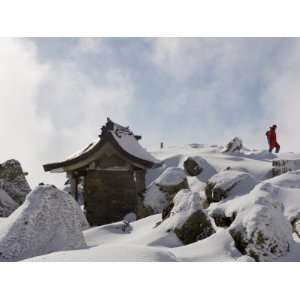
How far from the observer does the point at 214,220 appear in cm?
669

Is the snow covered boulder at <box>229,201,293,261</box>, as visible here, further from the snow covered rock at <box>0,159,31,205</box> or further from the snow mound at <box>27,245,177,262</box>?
the snow covered rock at <box>0,159,31,205</box>

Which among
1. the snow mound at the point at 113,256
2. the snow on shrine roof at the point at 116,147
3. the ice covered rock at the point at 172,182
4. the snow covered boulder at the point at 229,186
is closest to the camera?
the snow mound at the point at 113,256

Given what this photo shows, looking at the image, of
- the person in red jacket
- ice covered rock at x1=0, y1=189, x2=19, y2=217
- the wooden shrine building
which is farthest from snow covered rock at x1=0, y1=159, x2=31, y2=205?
the person in red jacket

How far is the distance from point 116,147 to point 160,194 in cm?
203

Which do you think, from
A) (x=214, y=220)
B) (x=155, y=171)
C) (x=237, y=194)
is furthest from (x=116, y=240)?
(x=155, y=171)

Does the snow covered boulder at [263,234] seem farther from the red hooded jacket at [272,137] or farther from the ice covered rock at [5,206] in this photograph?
the red hooded jacket at [272,137]

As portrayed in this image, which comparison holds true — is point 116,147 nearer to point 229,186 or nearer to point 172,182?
point 172,182

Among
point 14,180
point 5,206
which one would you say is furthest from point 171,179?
Result: point 14,180

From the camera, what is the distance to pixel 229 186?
8086mm

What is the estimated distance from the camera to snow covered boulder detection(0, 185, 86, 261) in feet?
15.5

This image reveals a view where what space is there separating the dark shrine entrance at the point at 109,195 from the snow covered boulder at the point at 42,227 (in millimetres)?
5816

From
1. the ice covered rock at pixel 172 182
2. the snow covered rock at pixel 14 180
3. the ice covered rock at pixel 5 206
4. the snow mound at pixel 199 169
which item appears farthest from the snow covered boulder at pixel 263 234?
the snow mound at pixel 199 169

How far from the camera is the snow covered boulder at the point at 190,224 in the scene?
20.9ft

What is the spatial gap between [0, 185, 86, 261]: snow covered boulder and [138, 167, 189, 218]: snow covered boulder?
19.3 ft
